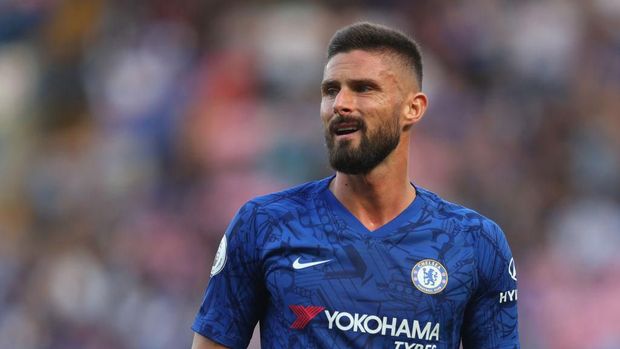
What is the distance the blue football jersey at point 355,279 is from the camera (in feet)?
13.9

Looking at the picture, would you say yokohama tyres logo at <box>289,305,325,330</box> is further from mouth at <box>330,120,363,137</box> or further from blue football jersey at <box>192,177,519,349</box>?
mouth at <box>330,120,363,137</box>

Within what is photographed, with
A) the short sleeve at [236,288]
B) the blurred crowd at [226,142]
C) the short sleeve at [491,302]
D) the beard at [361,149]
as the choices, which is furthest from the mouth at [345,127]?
the blurred crowd at [226,142]

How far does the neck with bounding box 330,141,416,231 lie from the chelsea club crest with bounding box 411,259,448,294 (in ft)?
0.76

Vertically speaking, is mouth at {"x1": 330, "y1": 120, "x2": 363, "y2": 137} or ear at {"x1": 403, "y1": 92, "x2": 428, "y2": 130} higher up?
ear at {"x1": 403, "y1": 92, "x2": 428, "y2": 130}

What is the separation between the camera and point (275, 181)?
1024 centimetres

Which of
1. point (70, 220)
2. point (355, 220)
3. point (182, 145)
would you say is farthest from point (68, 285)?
point (355, 220)

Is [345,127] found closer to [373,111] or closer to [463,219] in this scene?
[373,111]

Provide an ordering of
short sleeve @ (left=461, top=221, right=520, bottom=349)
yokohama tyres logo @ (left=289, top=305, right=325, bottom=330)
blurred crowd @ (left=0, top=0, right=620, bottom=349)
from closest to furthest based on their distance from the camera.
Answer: yokohama tyres logo @ (left=289, top=305, right=325, bottom=330), short sleeve @ (left=461, top=221, right=520, bottom=349), blurred crowd @ (left=0, top=0, right=620, bottom=349)

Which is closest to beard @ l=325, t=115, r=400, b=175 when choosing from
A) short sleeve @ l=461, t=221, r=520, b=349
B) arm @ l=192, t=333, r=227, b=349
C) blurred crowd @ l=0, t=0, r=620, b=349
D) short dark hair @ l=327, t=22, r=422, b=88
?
short dark hair @ l=327, t=22, r=422, b=88

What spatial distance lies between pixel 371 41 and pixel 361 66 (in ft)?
0.38

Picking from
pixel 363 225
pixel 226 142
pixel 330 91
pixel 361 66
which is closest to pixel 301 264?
pixel 363 225

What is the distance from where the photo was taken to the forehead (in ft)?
14.4

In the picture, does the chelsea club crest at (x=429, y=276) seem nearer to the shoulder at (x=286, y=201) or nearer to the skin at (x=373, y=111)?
the skin at (x=373, y=111)

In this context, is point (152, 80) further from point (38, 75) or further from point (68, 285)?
point (68, 285)
